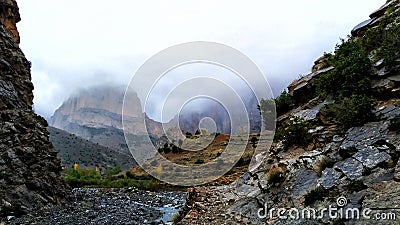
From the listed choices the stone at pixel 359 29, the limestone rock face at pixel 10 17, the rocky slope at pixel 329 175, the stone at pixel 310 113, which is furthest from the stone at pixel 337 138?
the limestone rock face at pixel 10 17

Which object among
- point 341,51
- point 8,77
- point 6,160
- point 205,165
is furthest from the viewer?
point 205,165

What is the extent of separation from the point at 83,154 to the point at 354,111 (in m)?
119

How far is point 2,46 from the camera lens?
3981 cm

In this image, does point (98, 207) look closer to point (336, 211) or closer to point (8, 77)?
point (8, 77)

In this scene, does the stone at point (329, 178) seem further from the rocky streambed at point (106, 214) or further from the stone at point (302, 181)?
the rocky streambed at point (106, 214)

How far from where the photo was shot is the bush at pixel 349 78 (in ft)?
49.6

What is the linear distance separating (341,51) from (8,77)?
36.1m

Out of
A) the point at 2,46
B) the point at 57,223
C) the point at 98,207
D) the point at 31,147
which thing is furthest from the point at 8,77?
the point at 57,223

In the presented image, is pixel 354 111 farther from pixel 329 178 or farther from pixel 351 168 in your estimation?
pixel 329 178

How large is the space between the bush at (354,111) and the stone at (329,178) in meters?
2.65

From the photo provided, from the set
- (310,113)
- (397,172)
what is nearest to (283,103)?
(310,113)

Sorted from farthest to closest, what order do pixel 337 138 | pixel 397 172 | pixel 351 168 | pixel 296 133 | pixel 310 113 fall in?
pixel 310 113
pixel 296 133
pixel 337 138
pixel 351 168
pixel 397 172

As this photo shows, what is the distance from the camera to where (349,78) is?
51.7 ft

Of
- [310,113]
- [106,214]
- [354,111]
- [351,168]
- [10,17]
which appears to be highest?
[10,17]
